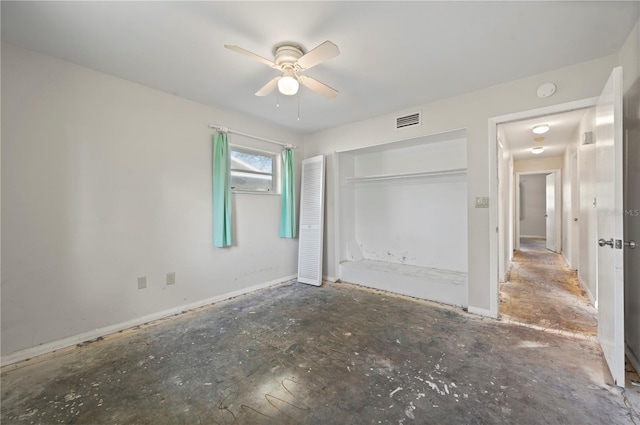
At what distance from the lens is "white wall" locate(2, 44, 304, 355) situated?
2061mm

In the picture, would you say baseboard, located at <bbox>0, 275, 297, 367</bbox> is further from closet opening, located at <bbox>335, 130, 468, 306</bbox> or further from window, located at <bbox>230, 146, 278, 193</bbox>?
closet opening, located at <bbox>335, 130, 468, 306</bbox>

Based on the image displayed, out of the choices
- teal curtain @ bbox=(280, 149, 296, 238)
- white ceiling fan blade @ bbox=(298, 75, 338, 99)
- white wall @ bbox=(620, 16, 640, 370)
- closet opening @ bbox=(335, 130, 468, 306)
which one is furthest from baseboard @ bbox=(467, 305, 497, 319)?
white ceiling fan blade @ bbox=(298, 75, 338, 99)

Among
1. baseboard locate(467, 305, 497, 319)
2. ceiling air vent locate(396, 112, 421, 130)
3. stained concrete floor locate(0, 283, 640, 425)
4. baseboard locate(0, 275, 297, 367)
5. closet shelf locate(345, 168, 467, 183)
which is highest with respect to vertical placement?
ceiling air vent locate(396, 112, 421, 130)

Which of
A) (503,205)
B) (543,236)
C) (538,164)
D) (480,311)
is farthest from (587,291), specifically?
(543,236)

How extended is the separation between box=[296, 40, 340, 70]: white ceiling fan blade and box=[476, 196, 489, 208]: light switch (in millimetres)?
2198

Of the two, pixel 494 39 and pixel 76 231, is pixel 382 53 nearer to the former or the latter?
pixel 494 39

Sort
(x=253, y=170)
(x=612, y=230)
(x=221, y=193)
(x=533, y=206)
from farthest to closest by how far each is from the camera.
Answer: (x=533, y=206) < (x=253, y=170) < (x=221, y=193) < (x=612, y=230)

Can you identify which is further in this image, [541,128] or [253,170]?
[541,128]

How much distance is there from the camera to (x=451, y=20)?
1798mm

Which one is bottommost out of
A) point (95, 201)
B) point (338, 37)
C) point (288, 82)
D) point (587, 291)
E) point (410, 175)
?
point (587, 291)

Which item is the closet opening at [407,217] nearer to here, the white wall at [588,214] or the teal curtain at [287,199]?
the teal curtain at [287,199]

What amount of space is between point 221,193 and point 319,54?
2.08m

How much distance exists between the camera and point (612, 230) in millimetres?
1698

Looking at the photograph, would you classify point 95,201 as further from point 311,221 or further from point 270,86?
point 311,221
